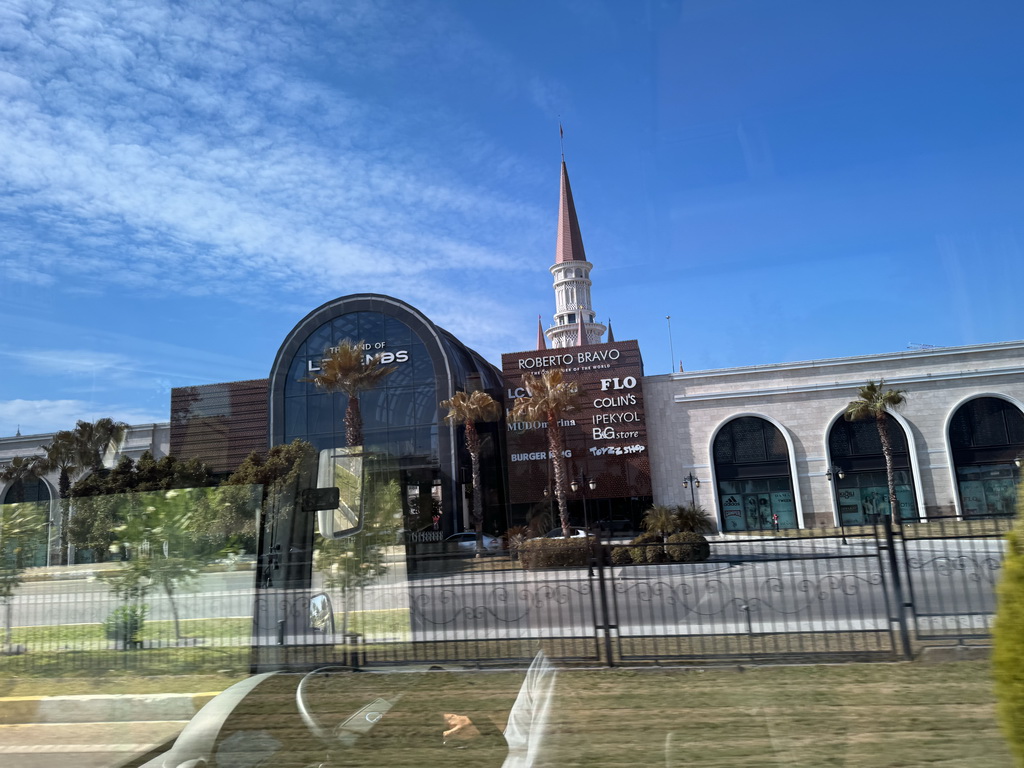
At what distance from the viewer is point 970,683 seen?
532cm

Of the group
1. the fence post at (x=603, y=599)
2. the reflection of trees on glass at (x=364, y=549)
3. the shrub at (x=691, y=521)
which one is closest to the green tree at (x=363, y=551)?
the reflection of trees on glass at (x=364, y=549)

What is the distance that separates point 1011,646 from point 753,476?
34.9 m

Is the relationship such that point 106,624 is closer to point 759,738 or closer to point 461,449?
point 759,738

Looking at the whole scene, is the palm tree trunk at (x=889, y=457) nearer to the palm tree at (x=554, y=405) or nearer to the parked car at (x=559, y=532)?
the palm tree at (x=554, y=405)

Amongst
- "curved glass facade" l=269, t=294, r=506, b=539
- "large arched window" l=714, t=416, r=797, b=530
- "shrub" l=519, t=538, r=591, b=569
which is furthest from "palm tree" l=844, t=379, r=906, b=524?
"shrub" l=519, t=538, r=591, b=569

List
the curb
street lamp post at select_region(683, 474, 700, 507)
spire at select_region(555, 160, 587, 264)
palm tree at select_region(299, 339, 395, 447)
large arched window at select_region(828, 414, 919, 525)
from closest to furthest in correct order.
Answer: the curb < palm tree at select_region(299, 339, 395, 447) < large arched window at select_region(828, 414, 919, 525) < street lamp post at select_region(683, 474, 700, 507) < spire at select_region(555, 160, 587, 264)

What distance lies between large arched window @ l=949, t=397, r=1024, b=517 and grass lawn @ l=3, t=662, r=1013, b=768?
1244 inches

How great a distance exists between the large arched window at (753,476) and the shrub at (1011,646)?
111 feet

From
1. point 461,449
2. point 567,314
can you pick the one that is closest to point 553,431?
point 461,449

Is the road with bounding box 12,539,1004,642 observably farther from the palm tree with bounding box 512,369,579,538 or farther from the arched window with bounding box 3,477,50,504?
the palm tree with bounding box 512,369,579,538

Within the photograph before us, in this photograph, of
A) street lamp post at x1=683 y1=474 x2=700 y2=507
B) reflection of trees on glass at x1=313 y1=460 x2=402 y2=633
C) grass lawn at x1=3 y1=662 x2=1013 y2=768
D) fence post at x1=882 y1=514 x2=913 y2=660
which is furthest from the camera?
street lamp post at x1=683 y1=474 x2=700 y2=507

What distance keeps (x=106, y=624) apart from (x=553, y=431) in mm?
25745

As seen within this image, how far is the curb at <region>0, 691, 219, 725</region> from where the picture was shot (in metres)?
4.76

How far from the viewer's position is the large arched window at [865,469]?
33.0 m
